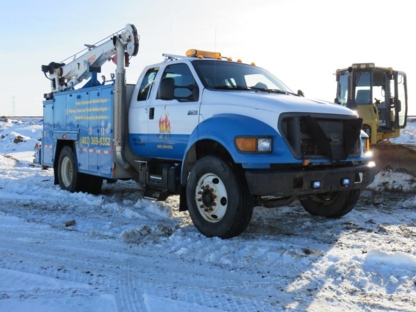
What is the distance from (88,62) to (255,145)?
19.8 ft

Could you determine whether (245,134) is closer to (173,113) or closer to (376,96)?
(173,113)

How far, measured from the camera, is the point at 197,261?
4523 millimetres

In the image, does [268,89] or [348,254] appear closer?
[348,254]

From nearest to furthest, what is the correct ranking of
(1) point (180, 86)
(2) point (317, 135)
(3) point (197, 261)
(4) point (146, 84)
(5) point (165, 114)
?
1. (3) point (197, 261)
2. (2) point (317, 135)
3. (1) point (180, 86)
4. (5) point (165, 114)
5. (4) point (146, 84)

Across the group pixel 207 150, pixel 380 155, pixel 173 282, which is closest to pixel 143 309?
pixel 173 282

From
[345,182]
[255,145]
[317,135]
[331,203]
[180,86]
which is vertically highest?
[180,86]

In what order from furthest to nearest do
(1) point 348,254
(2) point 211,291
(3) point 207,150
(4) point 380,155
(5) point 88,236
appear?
(4) point 380,155, (3) point 207,150, (5) point 88,236, (1) point 348,254, (2) point 211,291

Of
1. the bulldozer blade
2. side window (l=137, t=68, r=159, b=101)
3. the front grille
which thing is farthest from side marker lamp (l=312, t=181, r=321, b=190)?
the bulldozer blade

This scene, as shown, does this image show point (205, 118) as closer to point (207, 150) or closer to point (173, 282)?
point (207, 150)

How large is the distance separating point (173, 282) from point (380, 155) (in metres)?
6.28

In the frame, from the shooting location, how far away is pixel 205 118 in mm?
5793

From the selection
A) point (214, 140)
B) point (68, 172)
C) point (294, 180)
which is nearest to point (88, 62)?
point (68, 172)

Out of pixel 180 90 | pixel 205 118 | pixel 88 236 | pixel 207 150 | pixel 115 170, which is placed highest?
pixel 180 90

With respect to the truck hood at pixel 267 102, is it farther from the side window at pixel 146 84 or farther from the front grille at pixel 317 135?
the side window at pixel 146 84
